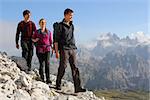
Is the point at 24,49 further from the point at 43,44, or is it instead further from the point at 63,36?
the point at 63,36

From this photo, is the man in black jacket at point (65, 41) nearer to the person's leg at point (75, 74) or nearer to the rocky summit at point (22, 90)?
the person's leg at point (75, 74)

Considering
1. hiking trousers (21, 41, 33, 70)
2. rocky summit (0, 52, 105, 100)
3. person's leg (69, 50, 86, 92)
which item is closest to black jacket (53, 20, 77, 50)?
person's leg (69, 50, 86, 92)

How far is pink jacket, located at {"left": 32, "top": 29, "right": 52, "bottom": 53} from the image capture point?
52.8 ft

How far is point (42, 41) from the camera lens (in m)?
16.2

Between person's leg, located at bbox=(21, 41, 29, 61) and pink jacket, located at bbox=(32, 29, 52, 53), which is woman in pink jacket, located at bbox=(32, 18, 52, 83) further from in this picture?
person's leg, located at bbox=(21, 41, 29, 61)

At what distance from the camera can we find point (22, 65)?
1725 centimetres

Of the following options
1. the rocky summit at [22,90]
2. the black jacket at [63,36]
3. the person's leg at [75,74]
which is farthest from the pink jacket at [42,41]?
the person's leg at [75,74]

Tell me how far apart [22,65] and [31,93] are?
5.51 m

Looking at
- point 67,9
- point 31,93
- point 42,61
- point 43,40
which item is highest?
point 67,9

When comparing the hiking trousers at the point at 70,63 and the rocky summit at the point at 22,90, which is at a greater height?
the hiking trousers at the point at 70,63

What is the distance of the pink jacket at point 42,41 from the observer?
634 inches

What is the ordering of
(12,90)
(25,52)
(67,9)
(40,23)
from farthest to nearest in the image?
(25,52) → (40,23) → (67,9) → (12,90)

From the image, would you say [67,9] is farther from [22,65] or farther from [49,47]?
[22,65]

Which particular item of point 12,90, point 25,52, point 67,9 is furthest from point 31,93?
→ point 25,52
